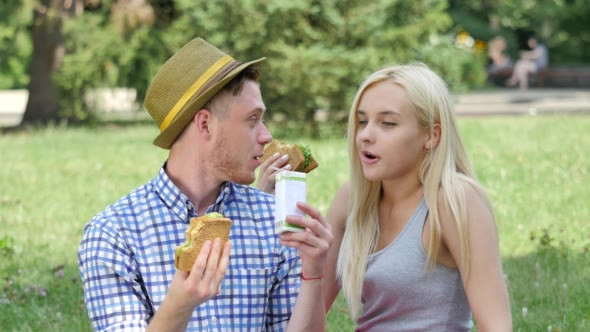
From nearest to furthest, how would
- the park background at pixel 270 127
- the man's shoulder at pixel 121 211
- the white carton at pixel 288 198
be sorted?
the white carton at pixel 288 198 → the man's shoulder at pixel 121 211 → the park background at pixel 270 127

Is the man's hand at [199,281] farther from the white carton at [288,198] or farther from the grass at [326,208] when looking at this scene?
the grass at [326,208]

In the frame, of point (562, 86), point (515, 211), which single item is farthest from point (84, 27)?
point (562, 86)

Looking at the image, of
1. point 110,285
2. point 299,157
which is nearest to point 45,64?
point 299,157

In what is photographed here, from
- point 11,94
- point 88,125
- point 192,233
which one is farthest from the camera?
point 11,94

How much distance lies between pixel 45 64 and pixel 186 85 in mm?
18407

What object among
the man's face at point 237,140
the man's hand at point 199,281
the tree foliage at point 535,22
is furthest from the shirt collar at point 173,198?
the tree foliage at point 535,22

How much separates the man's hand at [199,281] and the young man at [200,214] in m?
0.31

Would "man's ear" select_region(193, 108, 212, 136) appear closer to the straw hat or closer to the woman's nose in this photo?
the straw hat

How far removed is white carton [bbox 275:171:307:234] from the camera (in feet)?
9.36

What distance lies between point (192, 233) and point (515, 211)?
5.93 m

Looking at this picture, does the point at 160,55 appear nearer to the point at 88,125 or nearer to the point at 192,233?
the point at 88,125

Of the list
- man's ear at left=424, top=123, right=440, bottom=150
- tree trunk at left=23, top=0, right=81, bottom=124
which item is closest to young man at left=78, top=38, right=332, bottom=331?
man's ear at left=424, top=123, right=440, bottom=150

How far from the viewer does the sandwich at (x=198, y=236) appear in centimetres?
257

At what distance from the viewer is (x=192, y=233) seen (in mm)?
2639
